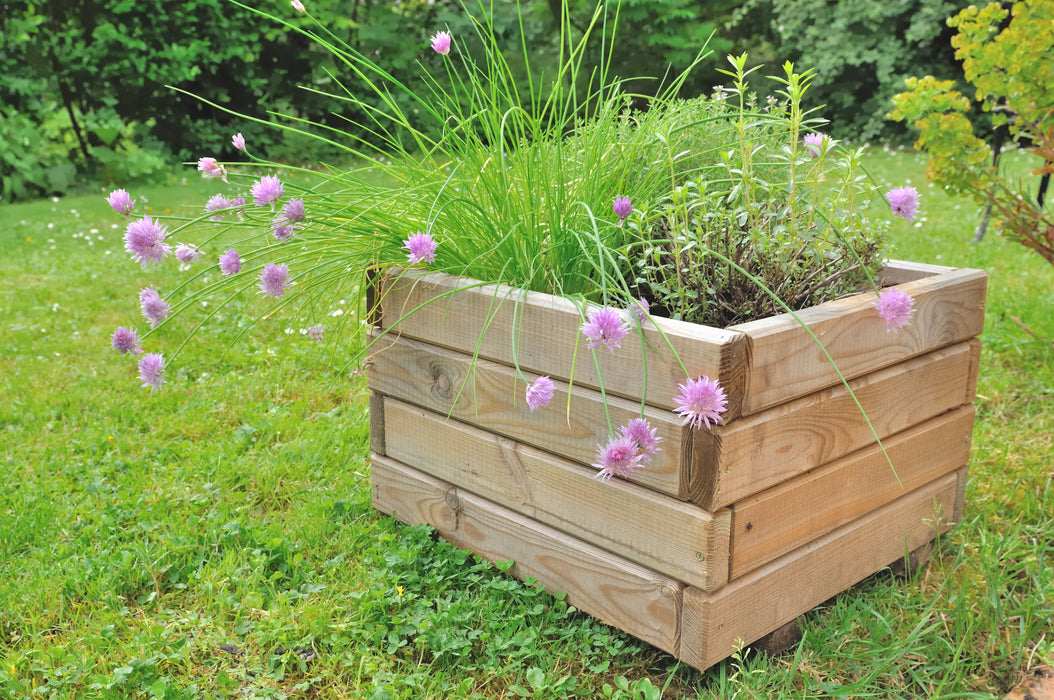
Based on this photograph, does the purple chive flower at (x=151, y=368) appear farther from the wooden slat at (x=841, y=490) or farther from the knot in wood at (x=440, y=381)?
the wooden slat at (x=841, y=490)

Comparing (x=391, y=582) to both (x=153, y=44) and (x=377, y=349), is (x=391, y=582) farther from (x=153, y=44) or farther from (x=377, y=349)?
(x=153, y=44)

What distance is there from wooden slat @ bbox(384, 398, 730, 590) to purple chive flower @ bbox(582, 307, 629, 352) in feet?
1.08

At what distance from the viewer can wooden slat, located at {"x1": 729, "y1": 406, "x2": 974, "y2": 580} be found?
62.4 inches

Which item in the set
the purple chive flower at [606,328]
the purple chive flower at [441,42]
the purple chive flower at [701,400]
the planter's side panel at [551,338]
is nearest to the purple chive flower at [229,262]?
the planter's side panel at [551,338]

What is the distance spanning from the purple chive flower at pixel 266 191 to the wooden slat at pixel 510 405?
429mm

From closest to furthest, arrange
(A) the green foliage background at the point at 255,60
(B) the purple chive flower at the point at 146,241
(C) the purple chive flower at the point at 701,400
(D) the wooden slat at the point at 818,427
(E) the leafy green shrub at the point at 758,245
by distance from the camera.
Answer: (C) the purple chive flower at the point at 701,400, (D) the wooden slat at the point at 818,427, (B) the purple chive flower at the point at 146,241, (E) the leafy green shrub at the point at 758,245, (A) the green foliage background at the point at 255,60

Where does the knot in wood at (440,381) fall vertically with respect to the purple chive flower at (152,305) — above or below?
below

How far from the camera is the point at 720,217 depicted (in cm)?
176

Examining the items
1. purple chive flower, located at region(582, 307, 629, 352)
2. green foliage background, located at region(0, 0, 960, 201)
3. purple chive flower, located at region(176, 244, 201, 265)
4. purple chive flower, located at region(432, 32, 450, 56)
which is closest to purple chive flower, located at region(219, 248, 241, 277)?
purple chive flower, located at region(176, 244, 201, 265)

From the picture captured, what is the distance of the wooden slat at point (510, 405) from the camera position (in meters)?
1.54

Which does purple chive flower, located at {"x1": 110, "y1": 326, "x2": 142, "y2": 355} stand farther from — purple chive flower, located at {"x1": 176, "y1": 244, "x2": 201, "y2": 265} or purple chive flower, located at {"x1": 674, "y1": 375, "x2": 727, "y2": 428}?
purple chive flower, located at {"x1": 674, "y1": 375, "x2": 727, "y2": 428}

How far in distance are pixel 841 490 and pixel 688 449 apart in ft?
1.48

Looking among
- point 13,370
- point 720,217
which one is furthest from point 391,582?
point 13,370

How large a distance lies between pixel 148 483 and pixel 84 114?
21.7 ft
